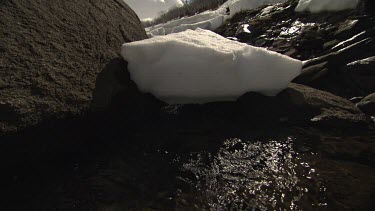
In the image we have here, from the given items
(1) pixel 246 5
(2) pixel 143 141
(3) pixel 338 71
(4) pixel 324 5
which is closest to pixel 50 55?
(2) pixel 143 141

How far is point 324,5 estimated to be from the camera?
825 cm

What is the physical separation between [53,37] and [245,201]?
6.49 feet

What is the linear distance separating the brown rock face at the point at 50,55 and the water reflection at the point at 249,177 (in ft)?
3.47

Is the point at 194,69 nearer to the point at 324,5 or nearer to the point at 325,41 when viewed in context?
the point at 325,41

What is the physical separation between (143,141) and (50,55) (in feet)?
3.32

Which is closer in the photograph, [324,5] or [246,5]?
[324,5]

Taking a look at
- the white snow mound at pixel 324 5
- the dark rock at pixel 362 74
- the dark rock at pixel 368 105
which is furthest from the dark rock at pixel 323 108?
the white snow mound at pixel 324 5

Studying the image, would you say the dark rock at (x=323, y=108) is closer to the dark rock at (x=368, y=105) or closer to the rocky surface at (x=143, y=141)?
the rocky surface at (x=143, y=141)

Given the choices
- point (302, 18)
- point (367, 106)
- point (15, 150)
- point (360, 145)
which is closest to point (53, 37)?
point (15, 150)

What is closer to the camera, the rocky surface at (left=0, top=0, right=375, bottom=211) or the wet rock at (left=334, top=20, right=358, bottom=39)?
the rocky surface at (left=0, top=0, right=375, bottom=211)

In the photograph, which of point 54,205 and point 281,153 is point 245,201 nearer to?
point 281,153

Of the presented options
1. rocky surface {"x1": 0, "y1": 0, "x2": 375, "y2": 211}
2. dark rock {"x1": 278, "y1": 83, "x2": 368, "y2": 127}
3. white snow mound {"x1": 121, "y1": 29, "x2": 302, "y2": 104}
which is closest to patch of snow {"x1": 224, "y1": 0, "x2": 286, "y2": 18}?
rocky surface {"x1": 0, "y1": 0, "x2": 375, "y2": 211}

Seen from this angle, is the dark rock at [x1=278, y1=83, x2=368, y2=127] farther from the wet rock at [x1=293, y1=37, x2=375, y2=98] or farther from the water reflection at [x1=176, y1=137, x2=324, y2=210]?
the wet rock at [x1=293, y1=37, x2=375, y2=98]

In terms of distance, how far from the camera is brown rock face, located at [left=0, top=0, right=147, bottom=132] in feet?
7.08
